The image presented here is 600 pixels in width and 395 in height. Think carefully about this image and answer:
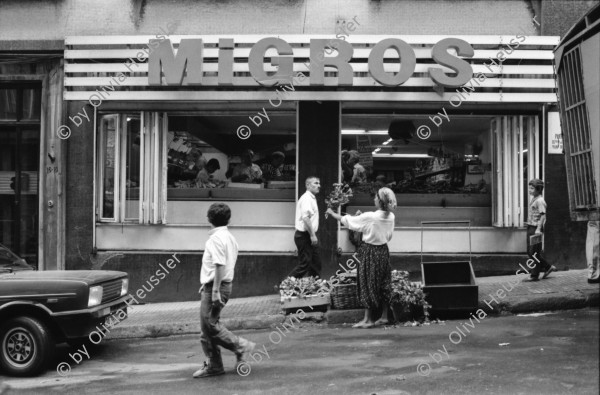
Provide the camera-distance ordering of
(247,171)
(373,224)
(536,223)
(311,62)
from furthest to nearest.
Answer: (247,171) → (311,62) → (536,223) → (373,224)

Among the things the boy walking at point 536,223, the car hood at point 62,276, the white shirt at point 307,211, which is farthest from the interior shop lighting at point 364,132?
the car hood at point 62,276

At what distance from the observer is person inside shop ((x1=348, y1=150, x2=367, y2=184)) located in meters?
12.4

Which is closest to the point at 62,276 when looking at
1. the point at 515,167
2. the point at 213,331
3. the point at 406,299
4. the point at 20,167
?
the point at 213,331

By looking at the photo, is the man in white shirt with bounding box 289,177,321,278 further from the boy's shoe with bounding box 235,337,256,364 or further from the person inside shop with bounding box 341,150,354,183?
the boy's shoe with bounding box 235,337,256,364

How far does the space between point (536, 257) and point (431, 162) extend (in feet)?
8.47

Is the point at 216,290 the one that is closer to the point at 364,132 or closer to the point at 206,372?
the point at 206,372

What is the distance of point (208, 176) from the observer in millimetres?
12695

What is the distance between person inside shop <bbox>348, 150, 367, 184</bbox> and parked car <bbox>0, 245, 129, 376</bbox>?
18.9 feet

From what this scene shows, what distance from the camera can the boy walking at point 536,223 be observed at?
11047 mm

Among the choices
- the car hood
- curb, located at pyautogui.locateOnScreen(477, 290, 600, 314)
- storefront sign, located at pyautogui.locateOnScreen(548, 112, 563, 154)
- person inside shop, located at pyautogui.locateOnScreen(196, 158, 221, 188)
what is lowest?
curb, located at pyautogui.locateOnScreen(477, 290, 600, 314)

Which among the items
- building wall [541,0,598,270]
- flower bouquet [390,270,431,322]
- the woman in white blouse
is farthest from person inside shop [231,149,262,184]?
building wall [541,0,598,270]

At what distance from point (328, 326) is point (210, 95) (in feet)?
14.4

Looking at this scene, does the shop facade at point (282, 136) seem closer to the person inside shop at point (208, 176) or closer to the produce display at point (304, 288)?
the person inside shop at point (208, 176)

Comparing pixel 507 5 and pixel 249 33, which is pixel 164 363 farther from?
pixel 507 5
